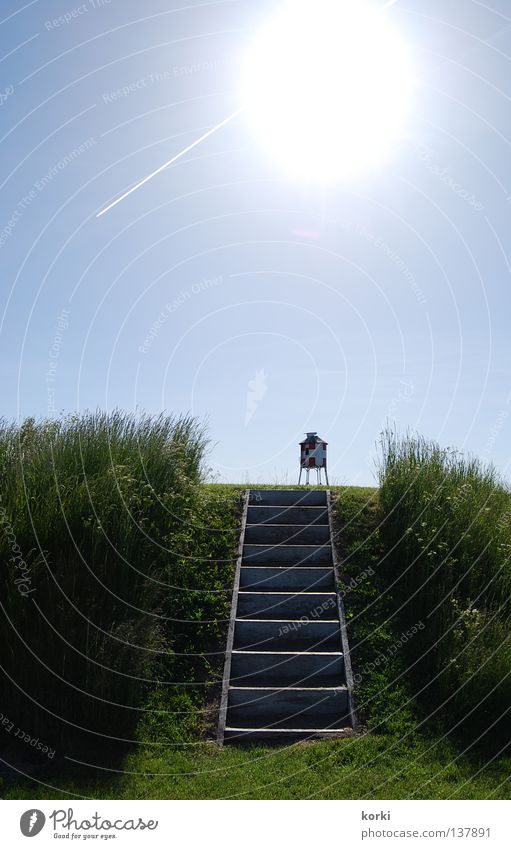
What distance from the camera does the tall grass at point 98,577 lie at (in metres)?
8.37

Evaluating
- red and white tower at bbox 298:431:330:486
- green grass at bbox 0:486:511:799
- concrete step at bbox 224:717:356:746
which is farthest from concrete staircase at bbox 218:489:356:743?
red and white tower at bbox 298:431:330:486

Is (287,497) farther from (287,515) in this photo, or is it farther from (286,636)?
(286,636)

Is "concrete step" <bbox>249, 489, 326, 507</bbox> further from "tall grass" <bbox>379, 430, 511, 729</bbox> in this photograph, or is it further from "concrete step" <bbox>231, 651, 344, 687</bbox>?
"concrete step" <bbox>231, 651, 344, 687</bbox>

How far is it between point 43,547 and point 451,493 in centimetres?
676

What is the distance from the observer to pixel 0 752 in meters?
7.90

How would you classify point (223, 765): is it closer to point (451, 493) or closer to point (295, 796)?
point (295, 796)

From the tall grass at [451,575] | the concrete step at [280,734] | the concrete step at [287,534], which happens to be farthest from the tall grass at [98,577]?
the tall grass at [451,575]

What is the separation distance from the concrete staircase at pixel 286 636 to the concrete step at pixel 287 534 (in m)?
0.02

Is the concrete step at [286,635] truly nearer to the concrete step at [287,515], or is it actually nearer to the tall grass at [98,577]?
the tall grass at [98,577]

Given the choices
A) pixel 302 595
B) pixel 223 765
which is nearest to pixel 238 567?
pixel 302 595

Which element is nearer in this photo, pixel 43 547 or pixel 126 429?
pixel 43 547

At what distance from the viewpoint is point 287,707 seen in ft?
29.2

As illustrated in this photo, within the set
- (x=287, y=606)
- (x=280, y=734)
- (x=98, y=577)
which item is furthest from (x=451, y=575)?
(x=98, y=577)

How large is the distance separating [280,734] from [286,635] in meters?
1.94
